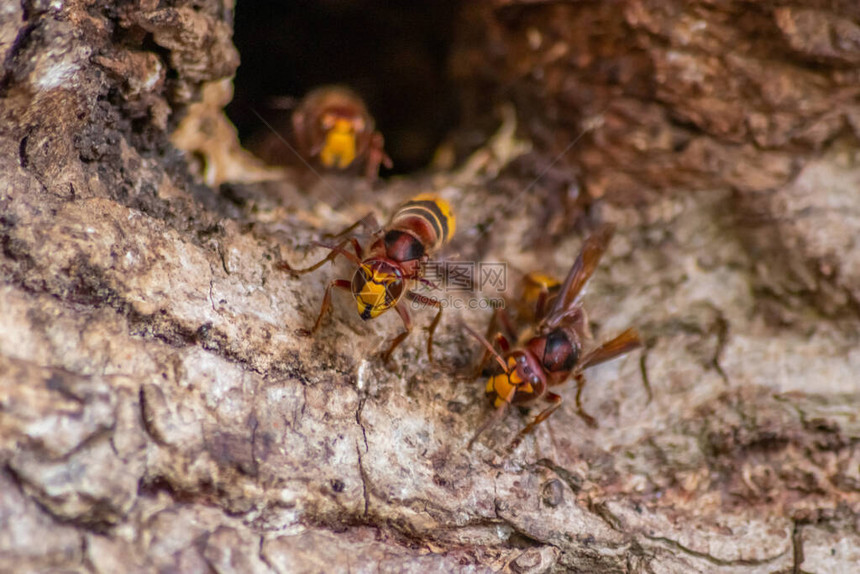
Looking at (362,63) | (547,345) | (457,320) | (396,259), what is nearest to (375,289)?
(396,259)

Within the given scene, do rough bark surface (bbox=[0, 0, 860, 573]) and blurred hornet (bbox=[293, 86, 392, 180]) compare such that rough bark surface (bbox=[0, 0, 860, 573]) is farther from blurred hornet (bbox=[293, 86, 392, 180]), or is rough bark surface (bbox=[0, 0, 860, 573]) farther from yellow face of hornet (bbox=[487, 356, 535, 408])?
blurred hornet (bbox=[293, 86, 392, 180])

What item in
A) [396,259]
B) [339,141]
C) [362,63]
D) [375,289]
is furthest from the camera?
[362,63]

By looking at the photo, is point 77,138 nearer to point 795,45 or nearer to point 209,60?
point 209,60

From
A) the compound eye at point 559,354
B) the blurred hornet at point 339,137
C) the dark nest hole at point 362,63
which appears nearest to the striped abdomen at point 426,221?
the compound eye at point 559,354

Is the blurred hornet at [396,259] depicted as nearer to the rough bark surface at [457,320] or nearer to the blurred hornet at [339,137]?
the rough bark surface at [457,320]

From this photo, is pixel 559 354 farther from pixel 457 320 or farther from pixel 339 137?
pixel 339 137

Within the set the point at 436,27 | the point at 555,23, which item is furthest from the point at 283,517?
the point at 436,27

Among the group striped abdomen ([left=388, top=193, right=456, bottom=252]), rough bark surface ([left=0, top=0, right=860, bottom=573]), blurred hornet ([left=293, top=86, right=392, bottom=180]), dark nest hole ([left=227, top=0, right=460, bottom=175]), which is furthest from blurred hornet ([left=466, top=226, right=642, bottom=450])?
dark nest hole ([left=227, top=0, right=460, bottom=175])
